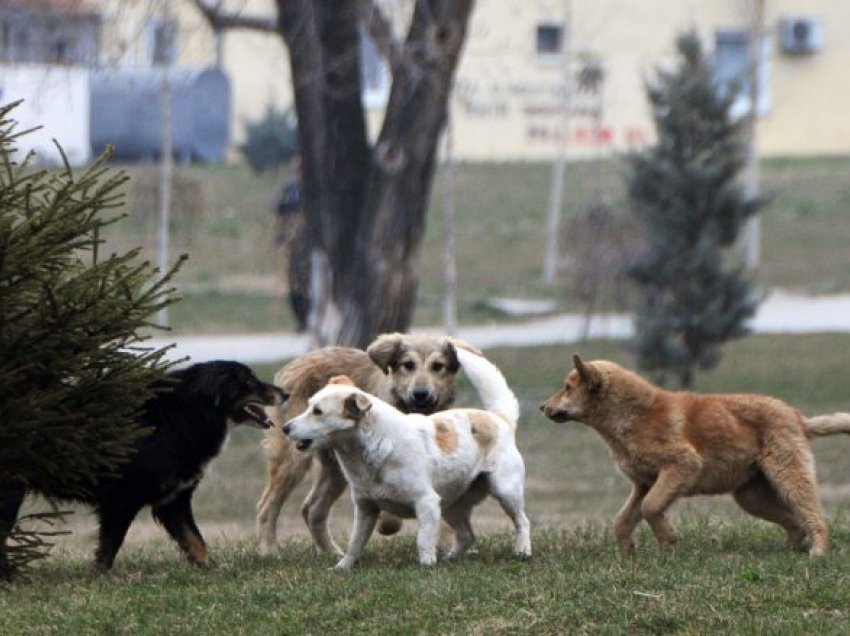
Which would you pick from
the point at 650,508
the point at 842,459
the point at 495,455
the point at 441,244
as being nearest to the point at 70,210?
the point at 495,455

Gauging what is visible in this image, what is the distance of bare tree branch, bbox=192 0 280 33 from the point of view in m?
17.9

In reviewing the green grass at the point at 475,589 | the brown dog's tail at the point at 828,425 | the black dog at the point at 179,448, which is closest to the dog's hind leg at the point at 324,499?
the green grass at the point at 475,589

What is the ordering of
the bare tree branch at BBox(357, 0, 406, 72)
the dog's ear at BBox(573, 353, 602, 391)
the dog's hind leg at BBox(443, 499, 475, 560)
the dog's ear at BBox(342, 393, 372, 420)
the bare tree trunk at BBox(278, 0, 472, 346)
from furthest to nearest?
the bare tree trunk at BBox(278, 0, 472, 346) < the bare tree branch at BBox(357, 0, 406, 72) < the dog's hind leg at BBox(443, 499, 475, 560) < the dog's ear at BBox(573, 353, 602, 391) < the dog's ear at BBox(342, 393, 372, 420)

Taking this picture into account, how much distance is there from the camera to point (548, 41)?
41.2 meters

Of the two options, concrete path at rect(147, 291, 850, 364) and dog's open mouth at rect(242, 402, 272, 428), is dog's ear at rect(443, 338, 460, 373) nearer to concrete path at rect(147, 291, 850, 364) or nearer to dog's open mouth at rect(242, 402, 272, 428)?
dog's open mouth at rect(242, 402, 272, 428)

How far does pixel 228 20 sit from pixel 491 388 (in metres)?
8.67

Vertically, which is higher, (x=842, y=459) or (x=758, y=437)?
(x=758, y=437)

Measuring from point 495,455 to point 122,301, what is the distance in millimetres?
2204

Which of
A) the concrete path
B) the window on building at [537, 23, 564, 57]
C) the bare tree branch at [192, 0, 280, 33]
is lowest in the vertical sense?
the concrete path

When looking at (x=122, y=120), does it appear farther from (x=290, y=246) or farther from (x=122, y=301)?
(x=122, y=301)

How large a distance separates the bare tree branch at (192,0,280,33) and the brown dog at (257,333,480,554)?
745 cm

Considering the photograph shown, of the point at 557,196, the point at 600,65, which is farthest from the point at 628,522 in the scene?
the point at 600,65

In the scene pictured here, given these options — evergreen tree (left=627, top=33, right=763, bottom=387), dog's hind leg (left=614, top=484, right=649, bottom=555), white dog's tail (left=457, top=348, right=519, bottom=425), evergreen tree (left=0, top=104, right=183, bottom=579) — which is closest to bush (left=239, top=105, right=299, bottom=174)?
evergreen tree (left=627, top=33, right=763, bottom=387)

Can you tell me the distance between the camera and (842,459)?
60.2ft
